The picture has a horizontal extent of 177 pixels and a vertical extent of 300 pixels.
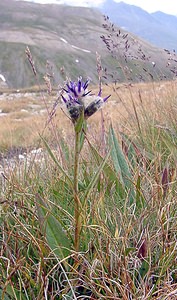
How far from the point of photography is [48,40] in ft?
344

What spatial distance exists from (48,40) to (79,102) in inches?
4247

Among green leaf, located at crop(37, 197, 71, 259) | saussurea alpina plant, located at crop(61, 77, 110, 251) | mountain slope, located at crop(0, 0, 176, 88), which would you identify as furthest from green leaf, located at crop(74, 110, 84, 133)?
mountain slope, located at crop(0, 0, 176, 88)

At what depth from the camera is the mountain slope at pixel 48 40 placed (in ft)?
284

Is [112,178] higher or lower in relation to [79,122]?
lower

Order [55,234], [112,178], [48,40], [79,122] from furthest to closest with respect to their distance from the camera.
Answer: [48,40]
[112,178]
[55,234]
[79,122]

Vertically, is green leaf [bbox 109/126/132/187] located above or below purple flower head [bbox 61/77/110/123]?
below

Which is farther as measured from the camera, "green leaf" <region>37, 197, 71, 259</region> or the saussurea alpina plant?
"green leaf" <region>37, 197, 71, 259</region>

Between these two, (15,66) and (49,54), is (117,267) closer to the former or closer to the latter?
(15,66)

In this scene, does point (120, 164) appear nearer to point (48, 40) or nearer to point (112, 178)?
point (112, 178)

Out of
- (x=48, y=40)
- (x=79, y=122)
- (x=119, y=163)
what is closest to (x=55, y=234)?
(x=79, y=122)

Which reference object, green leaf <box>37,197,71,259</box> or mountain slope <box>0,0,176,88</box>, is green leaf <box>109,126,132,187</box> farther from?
mountain slope <box>0,0,176,88</box>

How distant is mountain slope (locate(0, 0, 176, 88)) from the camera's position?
86.4m

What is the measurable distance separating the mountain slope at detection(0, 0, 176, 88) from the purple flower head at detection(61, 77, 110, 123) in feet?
207

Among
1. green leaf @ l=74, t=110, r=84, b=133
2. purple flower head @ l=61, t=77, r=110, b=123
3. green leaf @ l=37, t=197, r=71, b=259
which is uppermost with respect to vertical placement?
purple flower head @ l=61, t=77, r=110, b=123
